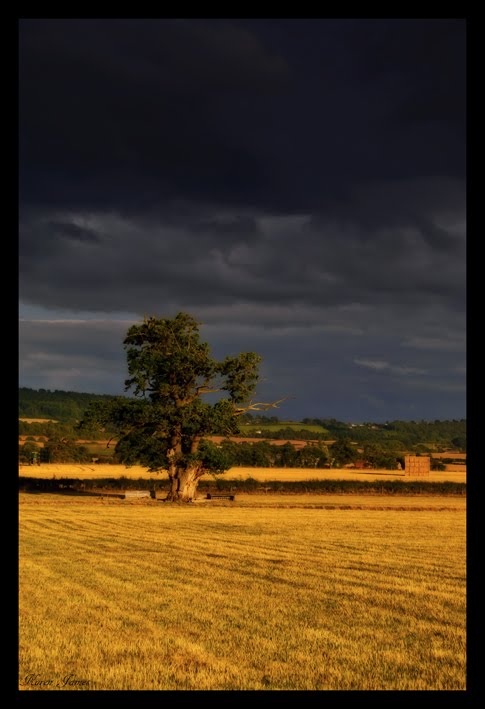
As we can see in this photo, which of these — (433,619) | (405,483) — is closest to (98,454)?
(405,483)

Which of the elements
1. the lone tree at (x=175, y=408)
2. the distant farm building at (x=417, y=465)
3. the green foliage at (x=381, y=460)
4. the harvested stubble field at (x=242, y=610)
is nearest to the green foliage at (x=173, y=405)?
the lone tree at (x=175, y=408)

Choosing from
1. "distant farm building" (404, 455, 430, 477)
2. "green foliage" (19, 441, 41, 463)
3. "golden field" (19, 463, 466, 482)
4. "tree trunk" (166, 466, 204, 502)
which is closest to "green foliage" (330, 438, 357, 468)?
"golden field" (19, 463, 466, 482)

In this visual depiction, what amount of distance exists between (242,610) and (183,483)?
55832 mm

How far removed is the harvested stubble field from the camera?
12.2 meters

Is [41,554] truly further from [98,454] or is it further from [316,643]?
[98,454]

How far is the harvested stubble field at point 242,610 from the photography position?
12203mm

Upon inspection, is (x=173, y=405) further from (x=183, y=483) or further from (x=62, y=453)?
(x=62, y=453)

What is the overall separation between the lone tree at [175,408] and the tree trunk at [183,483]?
0.31ft

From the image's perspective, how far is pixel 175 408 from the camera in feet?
233

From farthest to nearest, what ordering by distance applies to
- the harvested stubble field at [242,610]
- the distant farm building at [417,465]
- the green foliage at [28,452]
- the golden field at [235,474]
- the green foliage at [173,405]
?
the green foliage at [28,452] < the distant farm building at [417,465] < the golden field at [235,474] < the green foliage at [173,405] < the harvested stubble field at [242,610]

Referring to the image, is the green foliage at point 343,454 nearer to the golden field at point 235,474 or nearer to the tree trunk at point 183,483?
the golden field at point 235,474

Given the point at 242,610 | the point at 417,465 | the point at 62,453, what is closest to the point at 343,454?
the point at 417,465

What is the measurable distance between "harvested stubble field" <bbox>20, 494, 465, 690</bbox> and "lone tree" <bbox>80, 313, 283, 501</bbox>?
31.7 m

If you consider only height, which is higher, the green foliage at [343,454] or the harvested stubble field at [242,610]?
the harvested stubble field at [242,610]
